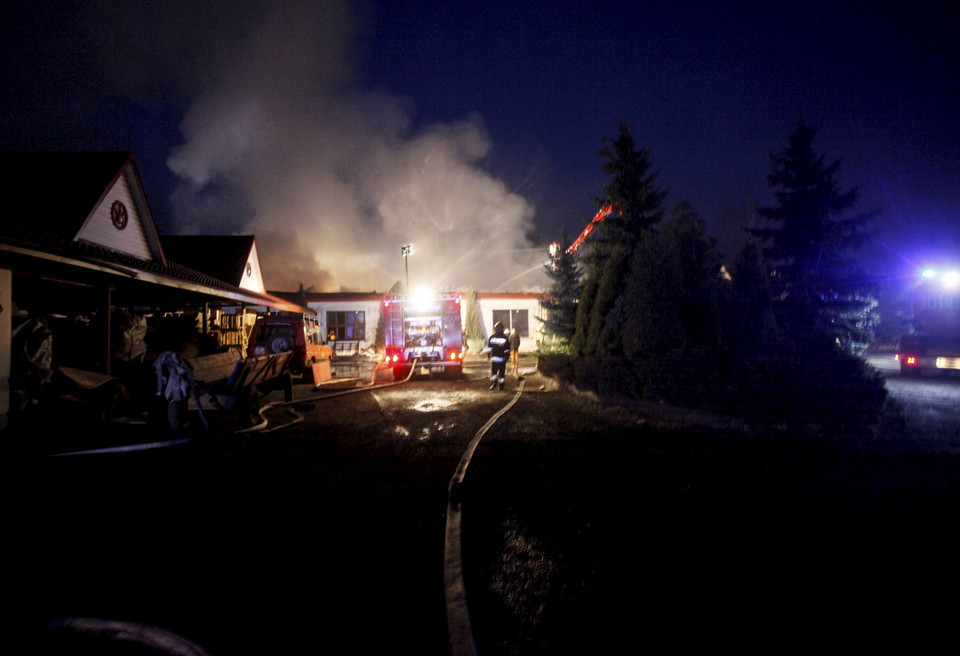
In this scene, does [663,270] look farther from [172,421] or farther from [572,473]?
[172,421]

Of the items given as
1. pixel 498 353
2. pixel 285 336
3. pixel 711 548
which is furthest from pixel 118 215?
pixel 711 548

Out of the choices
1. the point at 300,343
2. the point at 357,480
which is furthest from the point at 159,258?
the point at 357,480

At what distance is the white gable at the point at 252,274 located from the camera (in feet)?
87.1

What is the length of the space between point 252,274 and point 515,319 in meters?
17.0

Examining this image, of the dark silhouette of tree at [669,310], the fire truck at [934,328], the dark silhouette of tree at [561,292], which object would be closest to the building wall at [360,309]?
the dark silhouette of tree at [561,292]

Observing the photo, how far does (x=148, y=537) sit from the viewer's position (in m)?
3.69

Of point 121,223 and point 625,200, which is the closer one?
point 121,223

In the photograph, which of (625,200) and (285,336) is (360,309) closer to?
(285,336)

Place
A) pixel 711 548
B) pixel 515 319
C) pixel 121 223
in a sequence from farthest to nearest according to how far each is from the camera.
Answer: pixel 515 319 → pixel 121 223 → pixel 711 548

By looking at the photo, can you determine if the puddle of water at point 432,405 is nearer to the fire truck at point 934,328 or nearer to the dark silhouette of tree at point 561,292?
the dark silhouette of tree at point 561,292

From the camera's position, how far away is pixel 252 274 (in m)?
28.3

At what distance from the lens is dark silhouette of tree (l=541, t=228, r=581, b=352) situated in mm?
19422

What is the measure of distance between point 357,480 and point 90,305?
1410cm

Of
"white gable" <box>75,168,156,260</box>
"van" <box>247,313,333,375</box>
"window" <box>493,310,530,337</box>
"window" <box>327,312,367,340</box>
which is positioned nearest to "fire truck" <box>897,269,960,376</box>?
"window" <box>493,310,530,337</box>
